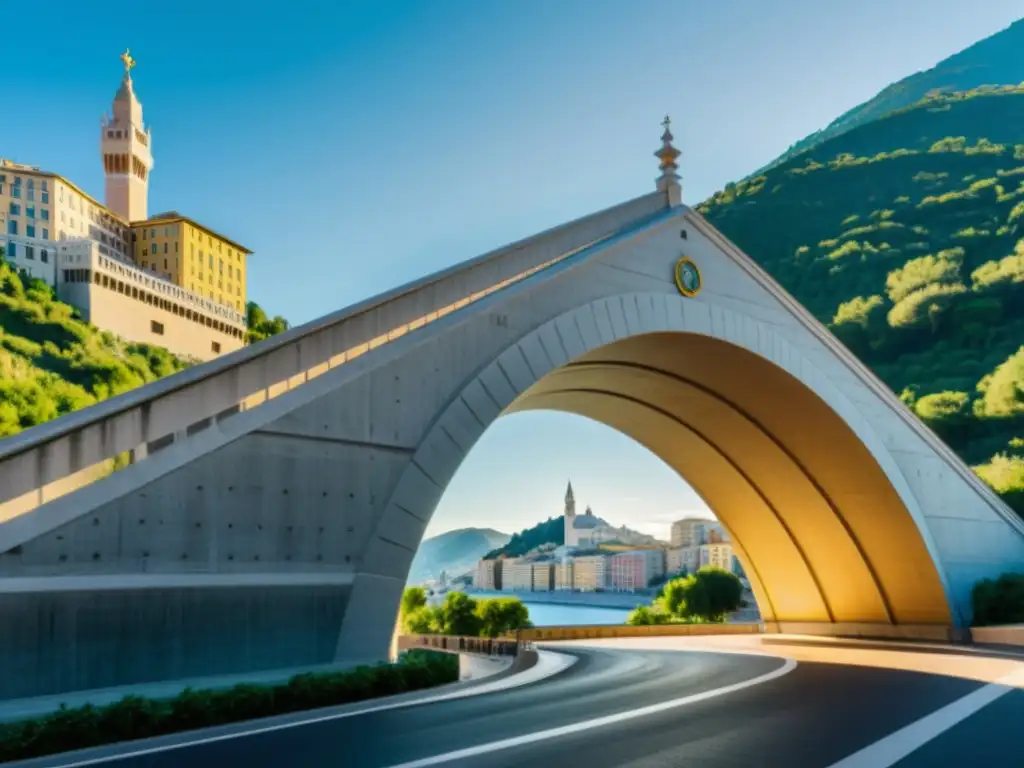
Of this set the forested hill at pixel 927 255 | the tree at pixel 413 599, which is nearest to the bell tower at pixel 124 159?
the forested hill at pixel 927 255

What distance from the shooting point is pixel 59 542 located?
12914 millimetres

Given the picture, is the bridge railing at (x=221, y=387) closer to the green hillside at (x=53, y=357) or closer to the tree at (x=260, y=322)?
the green hillside at (x=53, y=357)

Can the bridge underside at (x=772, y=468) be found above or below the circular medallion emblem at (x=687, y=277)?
below

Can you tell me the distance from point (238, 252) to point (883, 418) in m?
116

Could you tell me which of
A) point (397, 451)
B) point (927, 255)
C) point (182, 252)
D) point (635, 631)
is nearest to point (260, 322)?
point (182, 252)

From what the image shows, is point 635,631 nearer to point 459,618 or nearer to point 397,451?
point 459,618

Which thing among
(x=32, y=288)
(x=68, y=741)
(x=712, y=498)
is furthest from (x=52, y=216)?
(x=68, y=741)

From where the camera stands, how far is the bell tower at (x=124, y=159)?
130 meters

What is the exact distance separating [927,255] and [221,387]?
112m

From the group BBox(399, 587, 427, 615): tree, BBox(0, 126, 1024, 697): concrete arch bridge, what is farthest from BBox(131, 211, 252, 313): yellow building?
BBox(0, 126, 1024, 697): concrete arch bridge

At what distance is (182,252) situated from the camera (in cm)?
12056

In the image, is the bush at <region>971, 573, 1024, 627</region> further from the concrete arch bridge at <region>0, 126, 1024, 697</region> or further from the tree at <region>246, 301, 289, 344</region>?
the tree at <region>246, 301, 289, 344</region>

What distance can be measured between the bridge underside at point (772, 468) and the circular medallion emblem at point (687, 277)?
4.33 ft

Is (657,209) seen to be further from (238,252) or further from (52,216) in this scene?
(238,252)
